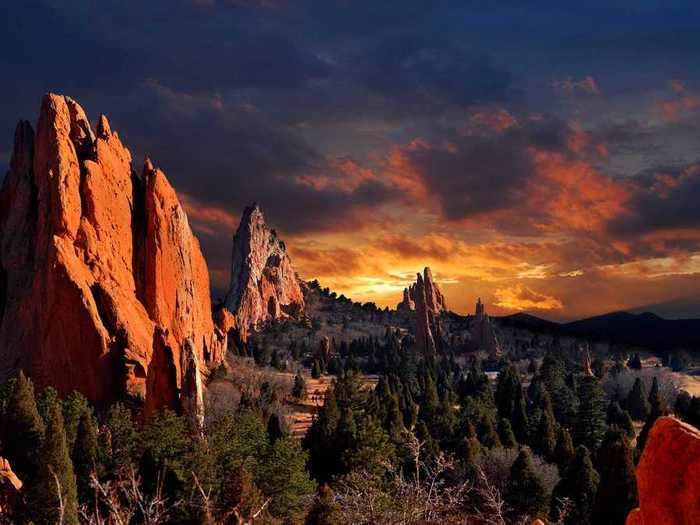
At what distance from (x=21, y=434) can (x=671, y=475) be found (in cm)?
3464

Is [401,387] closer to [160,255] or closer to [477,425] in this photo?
[477,425]

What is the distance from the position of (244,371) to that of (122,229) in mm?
29878

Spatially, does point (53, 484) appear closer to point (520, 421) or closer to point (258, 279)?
point (520, 421)

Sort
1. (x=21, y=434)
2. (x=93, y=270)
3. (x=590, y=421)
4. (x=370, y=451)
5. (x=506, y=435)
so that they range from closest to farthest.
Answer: (x=21, y=434) → (x=370, y=451) → (x=506, y=435) → (x=93, y=270) → (x=590, y=421)

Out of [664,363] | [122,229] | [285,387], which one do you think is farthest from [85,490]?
[664,363]

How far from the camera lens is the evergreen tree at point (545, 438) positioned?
4991cm

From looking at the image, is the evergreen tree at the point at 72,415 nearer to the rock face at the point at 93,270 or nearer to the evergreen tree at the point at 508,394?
the rock face at the point at 93,270

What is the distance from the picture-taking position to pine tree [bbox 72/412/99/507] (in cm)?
3075

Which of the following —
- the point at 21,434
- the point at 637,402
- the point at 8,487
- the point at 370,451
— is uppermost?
the point at 21,434

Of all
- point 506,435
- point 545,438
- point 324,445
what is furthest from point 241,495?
point 545,438

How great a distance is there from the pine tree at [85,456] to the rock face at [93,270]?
834 centimetres

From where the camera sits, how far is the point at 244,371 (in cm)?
8250

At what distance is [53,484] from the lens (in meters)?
24.6

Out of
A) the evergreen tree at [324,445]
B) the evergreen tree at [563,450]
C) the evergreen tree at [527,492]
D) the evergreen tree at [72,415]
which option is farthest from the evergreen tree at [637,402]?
the evergreen tree at [72,415]
